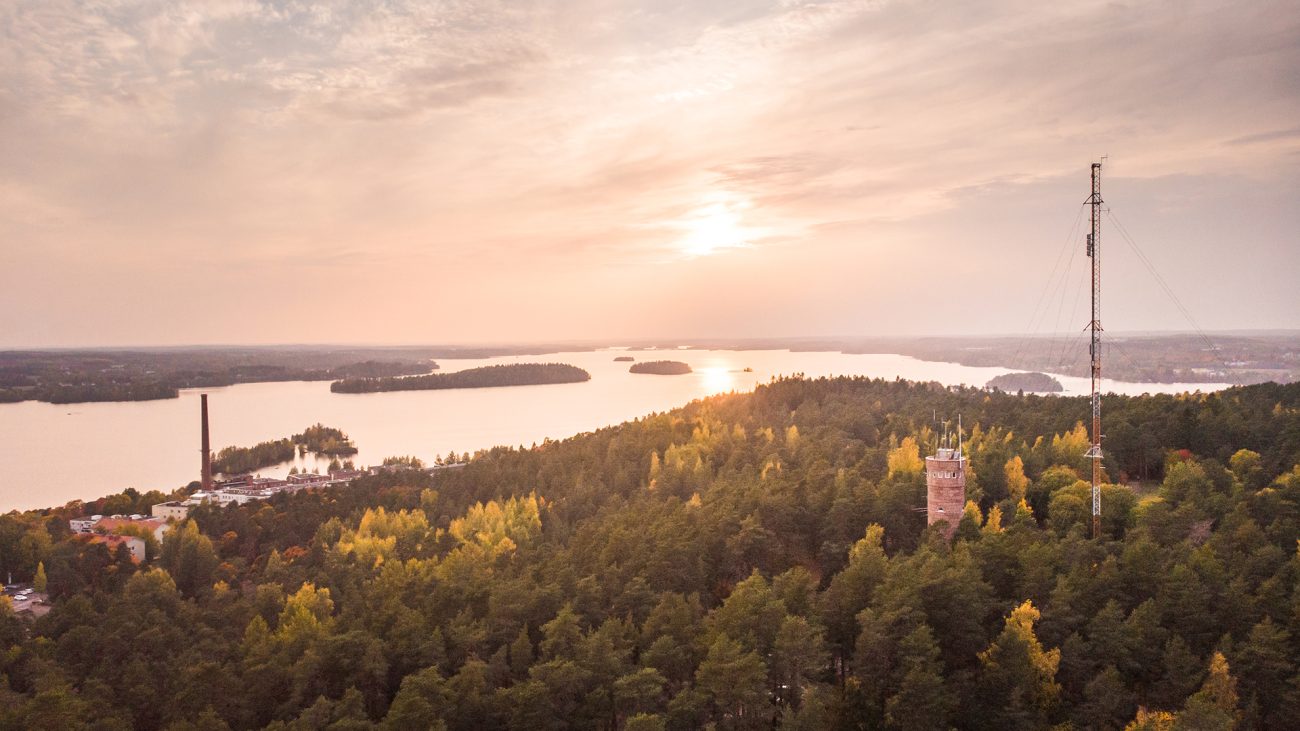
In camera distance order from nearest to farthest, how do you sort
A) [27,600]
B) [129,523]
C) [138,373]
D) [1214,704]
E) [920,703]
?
1. [1214,704]
2. [920,703]
3. [27,600]
4. [129,523]
5. [138,373]

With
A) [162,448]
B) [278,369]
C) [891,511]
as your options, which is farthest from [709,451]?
[278,369]

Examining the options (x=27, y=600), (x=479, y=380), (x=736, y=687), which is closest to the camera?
(x=736, y=687)

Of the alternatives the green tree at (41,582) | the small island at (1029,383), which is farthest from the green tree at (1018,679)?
the small island at (1029,383)

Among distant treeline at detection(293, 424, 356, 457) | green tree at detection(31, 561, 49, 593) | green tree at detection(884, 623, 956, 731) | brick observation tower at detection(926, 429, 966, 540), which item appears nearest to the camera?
green tree at detection(884, 623, 956, 731)

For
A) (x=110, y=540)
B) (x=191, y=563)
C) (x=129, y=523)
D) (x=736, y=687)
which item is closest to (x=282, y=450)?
(x=129, y=523)

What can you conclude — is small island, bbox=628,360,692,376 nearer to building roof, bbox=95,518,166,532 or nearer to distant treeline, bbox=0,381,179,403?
distant treeline, bbox=0,381,179,403

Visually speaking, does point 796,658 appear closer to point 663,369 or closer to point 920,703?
point 920,703

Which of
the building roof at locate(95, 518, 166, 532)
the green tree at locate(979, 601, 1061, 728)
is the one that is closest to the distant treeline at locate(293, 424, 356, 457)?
the building roof at locate(95, 518, 166, 532)
